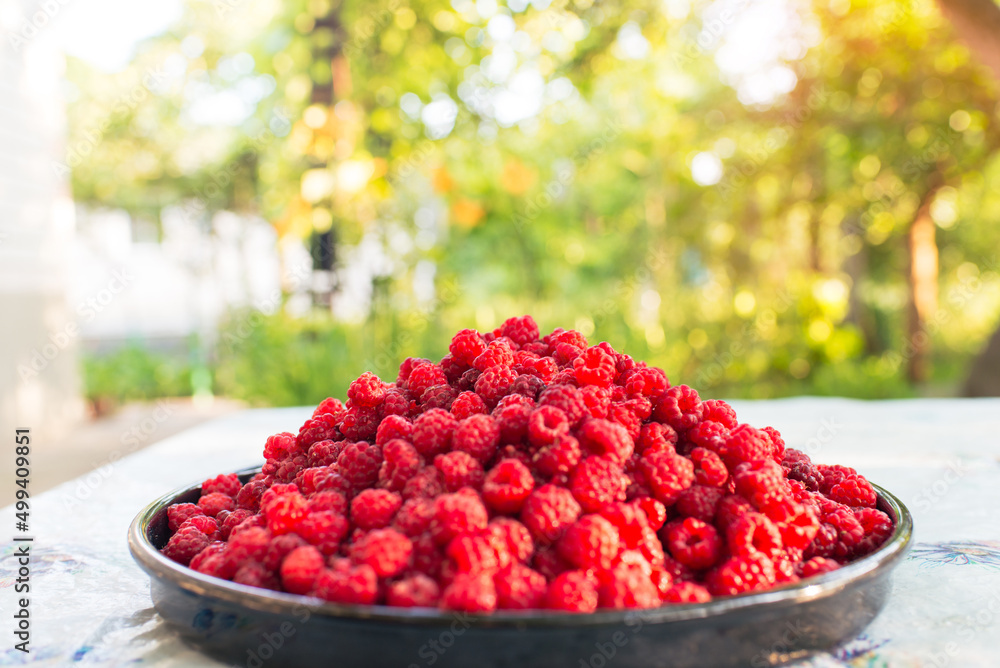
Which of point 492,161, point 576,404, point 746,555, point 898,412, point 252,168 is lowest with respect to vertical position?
point 898,412

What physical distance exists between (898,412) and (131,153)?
917 cm

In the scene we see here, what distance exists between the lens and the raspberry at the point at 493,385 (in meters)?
0.74

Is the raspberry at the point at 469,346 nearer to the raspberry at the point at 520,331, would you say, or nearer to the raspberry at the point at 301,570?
the raspberry at the point at 520,331

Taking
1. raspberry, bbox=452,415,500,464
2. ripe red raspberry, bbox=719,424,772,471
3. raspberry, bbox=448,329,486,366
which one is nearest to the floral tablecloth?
ripe red raspberry, bbox=719,424,772,471

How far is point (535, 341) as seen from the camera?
0.94 meters

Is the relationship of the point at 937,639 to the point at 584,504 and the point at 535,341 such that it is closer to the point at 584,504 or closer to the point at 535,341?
the point at 584,504

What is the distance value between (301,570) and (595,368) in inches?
A: 13.9

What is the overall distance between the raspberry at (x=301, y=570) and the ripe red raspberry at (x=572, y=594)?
18 centimetres

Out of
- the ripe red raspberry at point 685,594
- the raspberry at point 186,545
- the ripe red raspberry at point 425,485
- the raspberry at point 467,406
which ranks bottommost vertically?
the ripe red raspberry at point 685,594

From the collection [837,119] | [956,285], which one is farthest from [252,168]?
[956,285]

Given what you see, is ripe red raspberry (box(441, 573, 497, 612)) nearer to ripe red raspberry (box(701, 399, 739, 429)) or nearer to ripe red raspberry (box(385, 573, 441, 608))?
ripe red raspberry (box(385, 573, 441, 608))

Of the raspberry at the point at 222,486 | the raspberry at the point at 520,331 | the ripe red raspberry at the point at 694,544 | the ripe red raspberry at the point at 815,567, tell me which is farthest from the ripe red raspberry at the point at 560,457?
the raspberry at the point at 222,486

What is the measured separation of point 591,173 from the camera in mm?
7508

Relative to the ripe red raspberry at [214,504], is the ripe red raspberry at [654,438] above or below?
above
